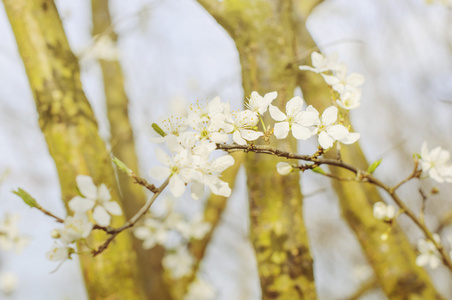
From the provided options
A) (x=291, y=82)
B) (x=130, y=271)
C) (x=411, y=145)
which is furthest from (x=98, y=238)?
(x=411, y=145)

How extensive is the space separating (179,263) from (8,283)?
1.96m

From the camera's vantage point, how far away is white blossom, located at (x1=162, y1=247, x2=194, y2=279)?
1.86 metres

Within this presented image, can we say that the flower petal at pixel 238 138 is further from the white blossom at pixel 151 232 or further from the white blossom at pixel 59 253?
the white blossom at pixel 151 232

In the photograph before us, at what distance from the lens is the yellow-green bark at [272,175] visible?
37.8 inches

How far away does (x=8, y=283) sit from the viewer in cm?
291

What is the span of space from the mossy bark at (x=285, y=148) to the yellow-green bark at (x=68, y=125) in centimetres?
41

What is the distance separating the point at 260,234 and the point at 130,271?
0.39 metres

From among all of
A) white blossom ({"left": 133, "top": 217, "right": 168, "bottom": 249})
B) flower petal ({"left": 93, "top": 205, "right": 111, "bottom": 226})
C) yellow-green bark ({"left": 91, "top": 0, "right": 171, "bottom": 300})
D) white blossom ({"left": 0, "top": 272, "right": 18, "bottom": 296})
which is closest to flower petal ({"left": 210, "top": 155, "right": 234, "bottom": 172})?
flower petal ({"left": 93, "top": 205, "right": 111, "bottom": 226})

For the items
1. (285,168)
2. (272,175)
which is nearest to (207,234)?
(272,175)

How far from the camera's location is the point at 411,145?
3459mm

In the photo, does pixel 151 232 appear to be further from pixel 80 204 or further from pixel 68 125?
pixel 80 204

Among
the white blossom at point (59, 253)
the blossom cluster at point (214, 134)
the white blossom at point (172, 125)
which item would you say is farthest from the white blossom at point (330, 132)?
the white blossom at point (59, 253)

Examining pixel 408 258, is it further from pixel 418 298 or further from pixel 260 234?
pixel 260 234

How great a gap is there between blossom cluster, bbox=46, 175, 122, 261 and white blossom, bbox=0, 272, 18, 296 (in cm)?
288
